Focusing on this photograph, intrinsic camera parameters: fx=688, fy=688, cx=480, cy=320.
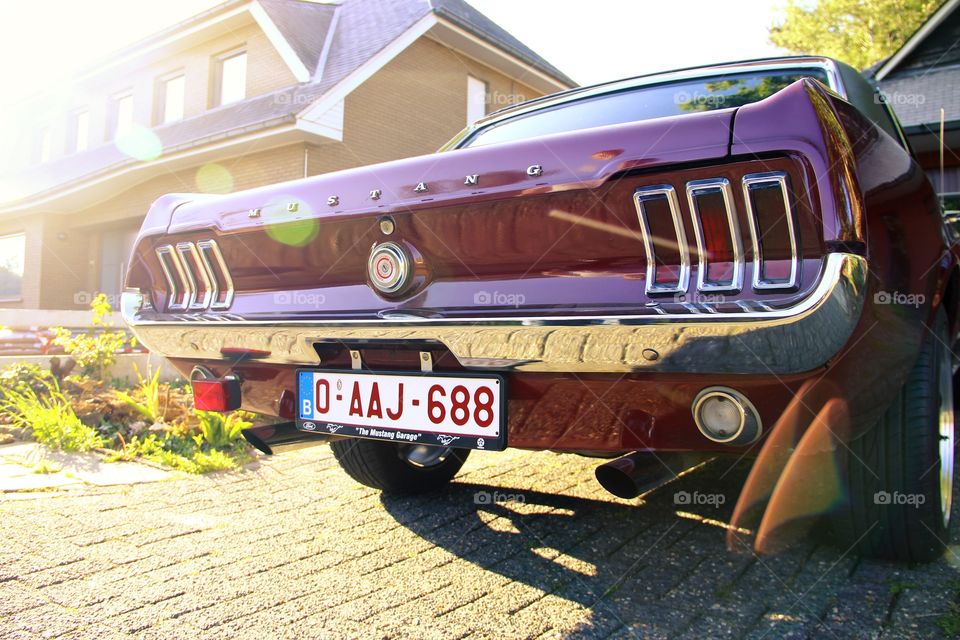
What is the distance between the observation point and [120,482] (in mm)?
3510

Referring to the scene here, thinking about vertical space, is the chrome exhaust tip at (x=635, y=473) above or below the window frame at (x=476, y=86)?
below

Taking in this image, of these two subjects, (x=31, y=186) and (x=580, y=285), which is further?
(x=31, y=186)

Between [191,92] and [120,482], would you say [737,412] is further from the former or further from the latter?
[191,92]

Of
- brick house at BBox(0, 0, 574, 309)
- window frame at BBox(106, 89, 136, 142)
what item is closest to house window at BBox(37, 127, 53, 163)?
brick house at BBox(0, 0, 574, 309)

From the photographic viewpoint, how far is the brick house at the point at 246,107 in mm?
10727

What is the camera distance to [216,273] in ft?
8.48

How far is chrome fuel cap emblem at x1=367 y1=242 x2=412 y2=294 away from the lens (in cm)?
206

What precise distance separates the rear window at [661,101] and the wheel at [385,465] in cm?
146

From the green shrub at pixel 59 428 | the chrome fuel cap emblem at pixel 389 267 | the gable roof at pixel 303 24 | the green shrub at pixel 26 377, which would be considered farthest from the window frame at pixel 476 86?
the chrome fuel cap emblem at pixel 389 267

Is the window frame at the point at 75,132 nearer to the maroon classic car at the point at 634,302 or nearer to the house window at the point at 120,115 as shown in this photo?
the house window at the point at 120,115

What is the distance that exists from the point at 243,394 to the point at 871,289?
2.04 metres

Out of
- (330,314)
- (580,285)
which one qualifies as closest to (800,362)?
(580,285)

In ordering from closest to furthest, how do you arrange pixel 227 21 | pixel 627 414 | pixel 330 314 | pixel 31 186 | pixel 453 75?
pixel 627 414
pixel 330 314
pixel 227 21
pixel 453 75
pixel 31 186

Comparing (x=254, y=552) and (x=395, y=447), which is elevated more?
→ (x=395, y=447)
